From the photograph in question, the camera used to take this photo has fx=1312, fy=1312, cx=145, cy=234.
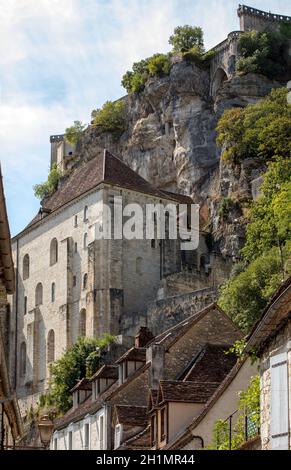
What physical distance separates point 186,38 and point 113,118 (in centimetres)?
1002

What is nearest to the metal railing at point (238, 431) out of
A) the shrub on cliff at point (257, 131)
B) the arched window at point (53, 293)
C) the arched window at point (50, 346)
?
the arched window at point (50, 346)

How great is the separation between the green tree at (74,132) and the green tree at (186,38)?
41.6ft

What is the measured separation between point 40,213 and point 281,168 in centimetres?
2146

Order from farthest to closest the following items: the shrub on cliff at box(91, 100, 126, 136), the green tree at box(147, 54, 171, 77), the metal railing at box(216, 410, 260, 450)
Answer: the shrub on cliff at box(91, 100, 126, 136) < the green tree at box(147, 54, 171, 77) < the metal railing at box(216, 410, 260, 450)

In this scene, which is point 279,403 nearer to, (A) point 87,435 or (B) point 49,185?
(A) point 87,435

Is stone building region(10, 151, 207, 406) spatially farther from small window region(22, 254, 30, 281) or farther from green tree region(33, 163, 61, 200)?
green tree region(33, 163, 61, 200)

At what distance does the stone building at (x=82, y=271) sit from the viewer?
3342 inches

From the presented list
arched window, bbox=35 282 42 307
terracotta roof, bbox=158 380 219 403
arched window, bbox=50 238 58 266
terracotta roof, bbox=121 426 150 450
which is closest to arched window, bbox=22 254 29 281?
arched window, bbox=35 282 42 307

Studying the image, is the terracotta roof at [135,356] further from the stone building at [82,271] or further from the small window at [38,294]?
the small window at [38,294]

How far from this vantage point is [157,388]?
41750mm

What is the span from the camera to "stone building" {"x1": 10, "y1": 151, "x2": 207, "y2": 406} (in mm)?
84875

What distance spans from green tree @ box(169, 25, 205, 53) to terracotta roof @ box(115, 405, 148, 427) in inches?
2887

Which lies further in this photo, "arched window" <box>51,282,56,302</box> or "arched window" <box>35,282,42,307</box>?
"arched window" <box>35,282,42,307</box>
